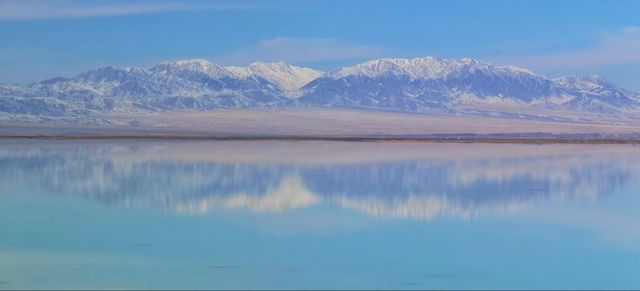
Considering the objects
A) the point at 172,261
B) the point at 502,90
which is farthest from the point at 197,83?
the point at 172,261

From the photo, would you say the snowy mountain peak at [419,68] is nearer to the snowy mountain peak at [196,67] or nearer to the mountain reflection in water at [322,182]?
the snowy mountain peak at [196,67]

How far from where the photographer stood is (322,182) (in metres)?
20.7

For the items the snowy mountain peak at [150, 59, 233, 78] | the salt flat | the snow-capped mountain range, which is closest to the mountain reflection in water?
the salt flat

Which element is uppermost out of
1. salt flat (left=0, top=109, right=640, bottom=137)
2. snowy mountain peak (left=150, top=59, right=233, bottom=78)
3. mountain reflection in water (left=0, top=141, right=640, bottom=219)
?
snowy mountain peak (left=150, top=59, right=233, bottom=78)

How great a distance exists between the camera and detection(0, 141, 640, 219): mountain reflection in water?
1653 centimetres

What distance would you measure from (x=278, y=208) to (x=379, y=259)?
16.5 feet

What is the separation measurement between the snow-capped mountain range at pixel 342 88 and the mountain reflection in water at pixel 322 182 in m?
94.3

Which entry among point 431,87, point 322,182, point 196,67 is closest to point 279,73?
Result: point 196,67

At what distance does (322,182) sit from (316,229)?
24.5ft

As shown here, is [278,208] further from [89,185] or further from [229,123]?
[229,123]

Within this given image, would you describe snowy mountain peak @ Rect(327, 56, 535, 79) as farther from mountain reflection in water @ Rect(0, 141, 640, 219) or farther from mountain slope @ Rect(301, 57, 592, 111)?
mountain reflection in water @ Rect(0, 141, 640, 219)

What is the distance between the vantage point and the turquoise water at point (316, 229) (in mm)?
9914

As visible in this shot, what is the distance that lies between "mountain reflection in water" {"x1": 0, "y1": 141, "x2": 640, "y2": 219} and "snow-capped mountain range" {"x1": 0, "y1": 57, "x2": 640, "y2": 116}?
9426 cm

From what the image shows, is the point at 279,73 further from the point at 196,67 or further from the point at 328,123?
the point at 328,123
